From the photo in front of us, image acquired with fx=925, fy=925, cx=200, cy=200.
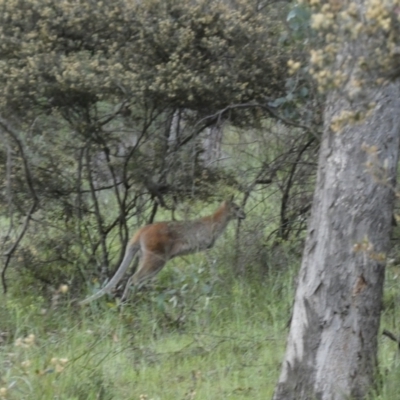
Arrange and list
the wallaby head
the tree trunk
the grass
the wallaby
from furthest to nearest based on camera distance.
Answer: the wallaby head
the wallaby
the grass
the tree trunk

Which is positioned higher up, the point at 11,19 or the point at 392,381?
the point at 11,19

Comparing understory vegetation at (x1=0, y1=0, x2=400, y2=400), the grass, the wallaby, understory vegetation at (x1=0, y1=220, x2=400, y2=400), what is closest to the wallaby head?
the wallaby

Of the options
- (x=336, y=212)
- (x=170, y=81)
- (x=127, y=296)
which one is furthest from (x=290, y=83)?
(x=336, y=212)

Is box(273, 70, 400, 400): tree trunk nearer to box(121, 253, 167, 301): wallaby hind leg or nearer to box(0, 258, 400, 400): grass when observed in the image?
Answer: box(0, 258, 400, 400): grass

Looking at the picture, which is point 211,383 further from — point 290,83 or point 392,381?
point 290,83

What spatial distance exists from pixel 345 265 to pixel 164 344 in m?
2.75

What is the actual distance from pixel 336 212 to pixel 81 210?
16.5ft

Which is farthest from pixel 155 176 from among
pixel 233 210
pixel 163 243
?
pixel 233 210

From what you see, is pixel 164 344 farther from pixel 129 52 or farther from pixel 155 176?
pixel 129 52

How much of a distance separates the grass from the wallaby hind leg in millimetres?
204

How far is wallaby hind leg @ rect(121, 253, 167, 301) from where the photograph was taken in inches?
407

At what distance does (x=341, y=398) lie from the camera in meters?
5.96

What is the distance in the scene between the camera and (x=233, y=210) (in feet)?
36.8

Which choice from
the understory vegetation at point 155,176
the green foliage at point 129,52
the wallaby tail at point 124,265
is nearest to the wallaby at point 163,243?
the wallaby tail at point 124,265
